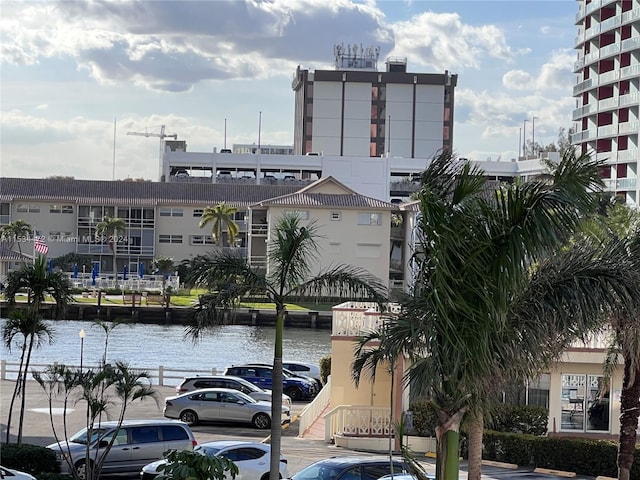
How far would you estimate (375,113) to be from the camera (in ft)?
516

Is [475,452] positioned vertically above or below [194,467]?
below

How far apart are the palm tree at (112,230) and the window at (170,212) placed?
15.2 feet

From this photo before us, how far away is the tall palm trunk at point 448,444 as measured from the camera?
38.5 ft

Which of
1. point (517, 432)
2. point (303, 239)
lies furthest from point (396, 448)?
point (303, 239)

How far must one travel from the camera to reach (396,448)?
83.7 ft

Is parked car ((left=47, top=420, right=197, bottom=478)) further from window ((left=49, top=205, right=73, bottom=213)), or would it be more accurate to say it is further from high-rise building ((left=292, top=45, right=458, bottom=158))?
high-rise building ((left=292, top=45, right=458, bottom=158))

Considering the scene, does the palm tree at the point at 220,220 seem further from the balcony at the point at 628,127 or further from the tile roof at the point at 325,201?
the balcony at the point at 628,127

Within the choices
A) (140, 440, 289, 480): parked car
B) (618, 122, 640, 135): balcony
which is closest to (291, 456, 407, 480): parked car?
(140, 440, 289, 480): parked car

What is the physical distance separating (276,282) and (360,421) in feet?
35.1

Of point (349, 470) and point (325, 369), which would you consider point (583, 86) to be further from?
point (349, 470)

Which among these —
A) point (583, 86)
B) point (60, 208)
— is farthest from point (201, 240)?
point (583, 86)

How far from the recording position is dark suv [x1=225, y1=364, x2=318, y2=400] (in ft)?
121

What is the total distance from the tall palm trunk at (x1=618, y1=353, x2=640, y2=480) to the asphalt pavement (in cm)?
389

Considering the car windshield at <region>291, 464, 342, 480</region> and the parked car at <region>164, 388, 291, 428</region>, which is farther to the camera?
the parked car at <region>164, 388, 291, 428</region>
